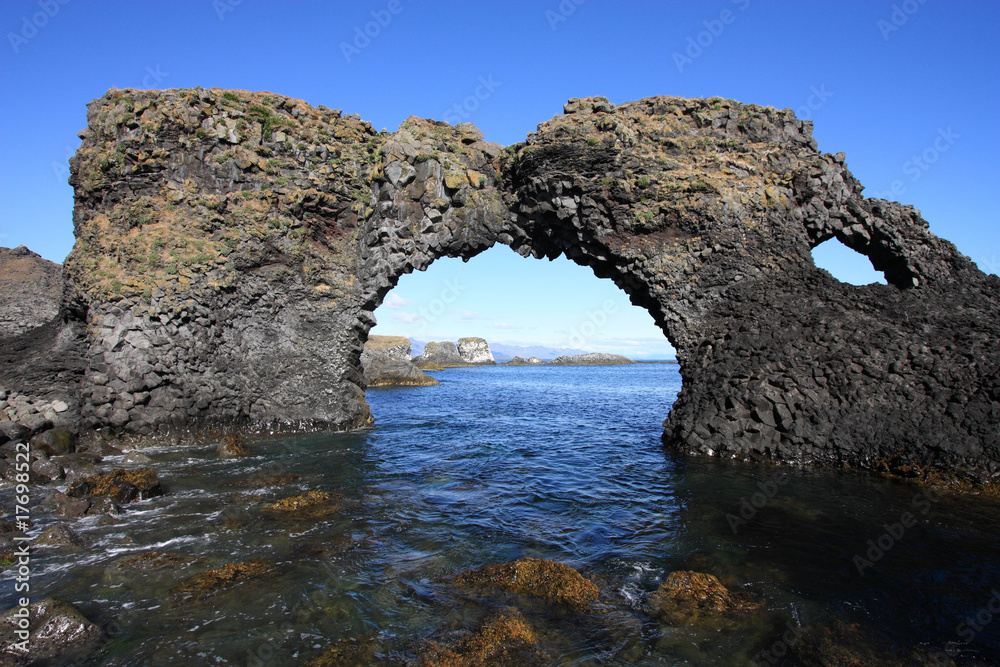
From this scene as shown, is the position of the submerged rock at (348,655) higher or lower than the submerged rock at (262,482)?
lower

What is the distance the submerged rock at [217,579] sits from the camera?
877 centimetres

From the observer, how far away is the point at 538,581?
9.15 metres

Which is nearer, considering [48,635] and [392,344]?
[48,635]

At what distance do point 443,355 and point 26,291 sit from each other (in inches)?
4388

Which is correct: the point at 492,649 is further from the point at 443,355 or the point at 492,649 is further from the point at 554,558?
the point at 443,355

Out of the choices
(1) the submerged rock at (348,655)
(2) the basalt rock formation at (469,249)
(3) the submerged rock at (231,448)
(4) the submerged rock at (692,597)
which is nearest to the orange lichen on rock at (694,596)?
(4) the submerged rock at (692,597)

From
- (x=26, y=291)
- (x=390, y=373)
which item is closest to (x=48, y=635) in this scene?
(x=26, y=291)

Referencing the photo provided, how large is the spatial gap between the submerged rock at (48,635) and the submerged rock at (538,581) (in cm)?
566

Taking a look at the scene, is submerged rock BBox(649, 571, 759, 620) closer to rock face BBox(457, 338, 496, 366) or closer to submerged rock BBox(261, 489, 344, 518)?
submerged rock BBox(261, 489, 344, 518)

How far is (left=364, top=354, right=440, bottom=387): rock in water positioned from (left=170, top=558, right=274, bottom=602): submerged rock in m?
54.3

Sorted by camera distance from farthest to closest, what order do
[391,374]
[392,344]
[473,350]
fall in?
[473,350] → [392,344] → [391,374]

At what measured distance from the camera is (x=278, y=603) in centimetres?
852

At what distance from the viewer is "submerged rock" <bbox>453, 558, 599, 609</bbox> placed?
8.80 m

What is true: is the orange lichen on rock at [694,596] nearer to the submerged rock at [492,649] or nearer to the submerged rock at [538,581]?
the submerged rock at [538,581]
